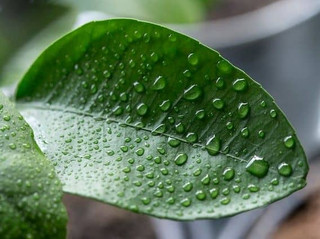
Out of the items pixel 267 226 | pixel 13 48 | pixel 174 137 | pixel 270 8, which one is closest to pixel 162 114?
pixel 174 137

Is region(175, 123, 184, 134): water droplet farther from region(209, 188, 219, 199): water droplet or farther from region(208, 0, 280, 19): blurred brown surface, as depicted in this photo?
region(208, 0, 280, 19): blurred brown surface

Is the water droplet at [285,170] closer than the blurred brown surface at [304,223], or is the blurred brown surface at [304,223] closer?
the water droplet at [285,170]

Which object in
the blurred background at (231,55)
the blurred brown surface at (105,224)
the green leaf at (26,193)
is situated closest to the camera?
the green leaf at (26,193)

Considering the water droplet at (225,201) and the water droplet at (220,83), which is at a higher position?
the water droplet at (220,83)

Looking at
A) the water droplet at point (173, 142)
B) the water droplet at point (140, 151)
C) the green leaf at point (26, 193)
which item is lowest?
the green leaf at point (26, 193)

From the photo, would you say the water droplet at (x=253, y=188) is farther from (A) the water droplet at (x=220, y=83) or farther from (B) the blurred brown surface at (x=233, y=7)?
(B) the blurred brown surface at (x=233, y=7)

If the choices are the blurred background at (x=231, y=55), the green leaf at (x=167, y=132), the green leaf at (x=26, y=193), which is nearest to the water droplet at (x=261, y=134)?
the green leaf at (x=167, y=132)

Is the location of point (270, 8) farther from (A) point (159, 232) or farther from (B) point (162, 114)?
(B) point (162, 114)

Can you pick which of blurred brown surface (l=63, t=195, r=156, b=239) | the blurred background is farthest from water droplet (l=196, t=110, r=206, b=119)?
blurred brown surface (l=63, t=195, r=156, b=239)
